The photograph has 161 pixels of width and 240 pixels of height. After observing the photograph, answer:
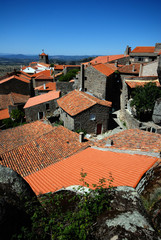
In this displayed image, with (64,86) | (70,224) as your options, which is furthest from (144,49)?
(70,224)

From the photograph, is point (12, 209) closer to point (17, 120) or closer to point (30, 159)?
point (30, 159)

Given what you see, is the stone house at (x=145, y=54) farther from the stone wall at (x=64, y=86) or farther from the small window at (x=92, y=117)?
the small window at (x=92, y=117)

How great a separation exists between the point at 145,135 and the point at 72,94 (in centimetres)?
1328

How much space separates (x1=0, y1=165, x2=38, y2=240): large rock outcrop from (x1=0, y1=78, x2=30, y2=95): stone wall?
3855 cm

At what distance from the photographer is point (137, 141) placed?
36.5 feet

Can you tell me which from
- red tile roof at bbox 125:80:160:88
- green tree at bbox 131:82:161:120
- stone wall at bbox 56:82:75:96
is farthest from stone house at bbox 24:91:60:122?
green tree at bbox 131:82:161:120

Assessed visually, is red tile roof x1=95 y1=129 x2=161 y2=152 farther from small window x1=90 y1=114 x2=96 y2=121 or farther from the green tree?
small window x1=90 y1=114 x2=96 y2=121

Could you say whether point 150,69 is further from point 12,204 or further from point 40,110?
point 12,204

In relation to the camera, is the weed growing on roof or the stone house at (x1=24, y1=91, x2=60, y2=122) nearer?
the weed growing on roof

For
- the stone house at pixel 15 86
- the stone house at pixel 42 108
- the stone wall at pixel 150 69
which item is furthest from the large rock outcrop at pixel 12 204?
the stone house at pixel 15 86

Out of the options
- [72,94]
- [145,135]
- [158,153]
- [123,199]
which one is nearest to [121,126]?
[72,94]

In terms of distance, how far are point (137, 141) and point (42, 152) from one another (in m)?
7.25

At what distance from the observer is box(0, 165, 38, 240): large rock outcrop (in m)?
2.90

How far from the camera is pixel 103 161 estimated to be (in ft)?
27.9
